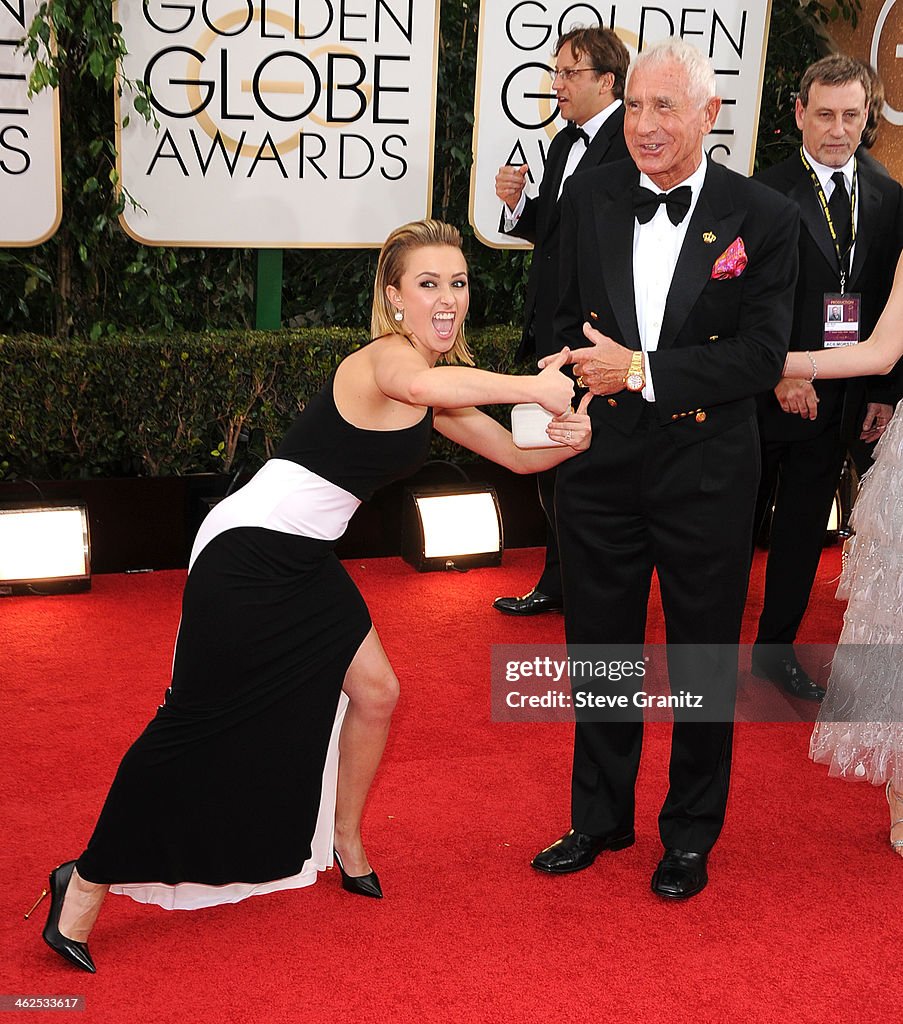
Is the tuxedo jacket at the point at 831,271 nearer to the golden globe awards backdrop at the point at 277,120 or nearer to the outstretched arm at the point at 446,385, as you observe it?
the outstretched arm at the point at 446,385

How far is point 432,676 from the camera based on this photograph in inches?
159

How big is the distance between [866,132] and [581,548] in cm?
193

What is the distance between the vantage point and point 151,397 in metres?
4.91

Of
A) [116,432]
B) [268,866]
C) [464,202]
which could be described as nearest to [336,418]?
[268,866]

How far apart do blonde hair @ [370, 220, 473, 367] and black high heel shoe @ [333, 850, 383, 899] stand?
45.5 inches

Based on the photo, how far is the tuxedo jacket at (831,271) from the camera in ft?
12.4

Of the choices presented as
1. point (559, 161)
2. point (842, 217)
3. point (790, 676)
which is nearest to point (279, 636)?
point (790, 676)

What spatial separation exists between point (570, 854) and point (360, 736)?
608 mm

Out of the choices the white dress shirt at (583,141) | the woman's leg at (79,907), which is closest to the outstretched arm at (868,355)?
the white dress shirt at (583,141)

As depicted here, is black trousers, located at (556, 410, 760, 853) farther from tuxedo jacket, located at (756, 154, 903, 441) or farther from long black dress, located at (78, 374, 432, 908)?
tuxedo jacket, located at (756, 154, 903, 441)

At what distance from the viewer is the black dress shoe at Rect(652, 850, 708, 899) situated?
2.83m

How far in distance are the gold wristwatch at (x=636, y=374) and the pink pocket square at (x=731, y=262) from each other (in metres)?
0.22

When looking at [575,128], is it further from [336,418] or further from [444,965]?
[444,965]

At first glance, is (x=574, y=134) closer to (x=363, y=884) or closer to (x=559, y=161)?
(x=559, y=161)
